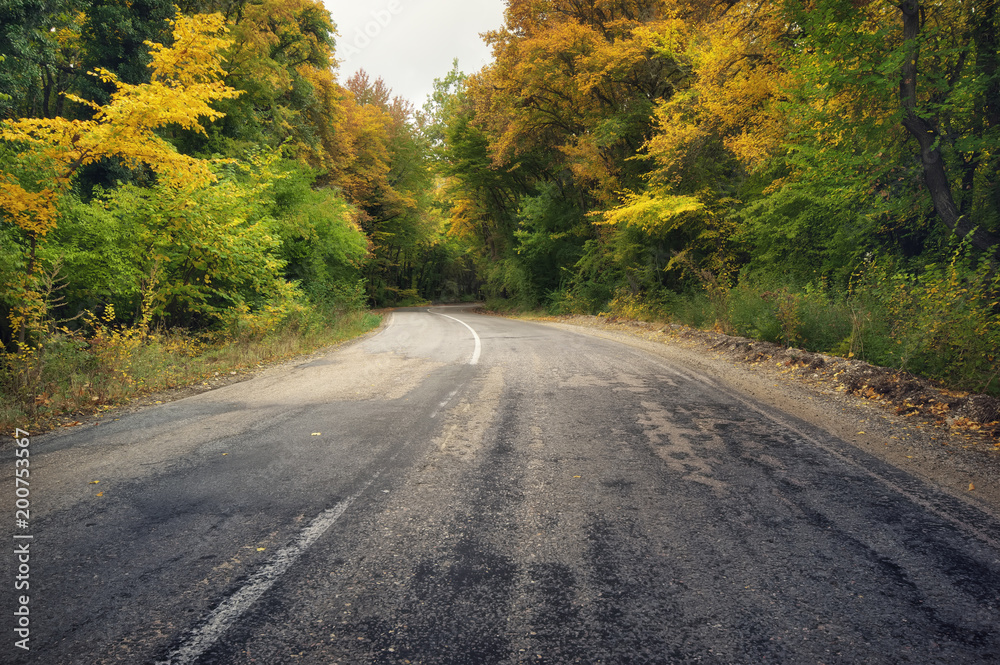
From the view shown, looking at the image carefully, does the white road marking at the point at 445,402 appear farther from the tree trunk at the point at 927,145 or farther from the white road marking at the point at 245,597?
the tree trunk at the point at 927,145

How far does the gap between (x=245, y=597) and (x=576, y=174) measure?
19.9 metres

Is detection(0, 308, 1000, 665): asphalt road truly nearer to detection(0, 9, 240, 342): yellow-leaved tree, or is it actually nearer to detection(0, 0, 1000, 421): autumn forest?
detection(0, 0, 1000, 421): autumn forest

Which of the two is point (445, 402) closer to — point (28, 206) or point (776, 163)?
point (28, 206)

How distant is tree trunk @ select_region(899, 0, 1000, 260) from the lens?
264 inches

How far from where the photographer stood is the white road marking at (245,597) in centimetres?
191

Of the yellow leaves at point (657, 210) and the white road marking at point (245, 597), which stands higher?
the yellow leaves at point (657, 210)

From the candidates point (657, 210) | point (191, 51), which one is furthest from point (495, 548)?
point (657, 210)

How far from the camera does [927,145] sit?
6914 mm

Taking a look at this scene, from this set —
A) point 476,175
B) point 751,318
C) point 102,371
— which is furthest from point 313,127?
point 751,318

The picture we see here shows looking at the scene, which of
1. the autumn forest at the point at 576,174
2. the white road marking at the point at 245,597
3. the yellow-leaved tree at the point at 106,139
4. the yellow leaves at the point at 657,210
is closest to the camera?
the white road marking at the point at 245,597

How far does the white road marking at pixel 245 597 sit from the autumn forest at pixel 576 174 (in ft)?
15.3

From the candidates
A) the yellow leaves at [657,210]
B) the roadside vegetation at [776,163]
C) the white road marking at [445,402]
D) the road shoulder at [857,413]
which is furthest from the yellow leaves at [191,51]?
the yellow leaves at [657,210]

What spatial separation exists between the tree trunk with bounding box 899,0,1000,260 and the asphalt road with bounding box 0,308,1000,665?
463 cm

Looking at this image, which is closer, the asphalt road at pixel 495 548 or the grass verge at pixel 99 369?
the asphalt road at pixel 495 548
